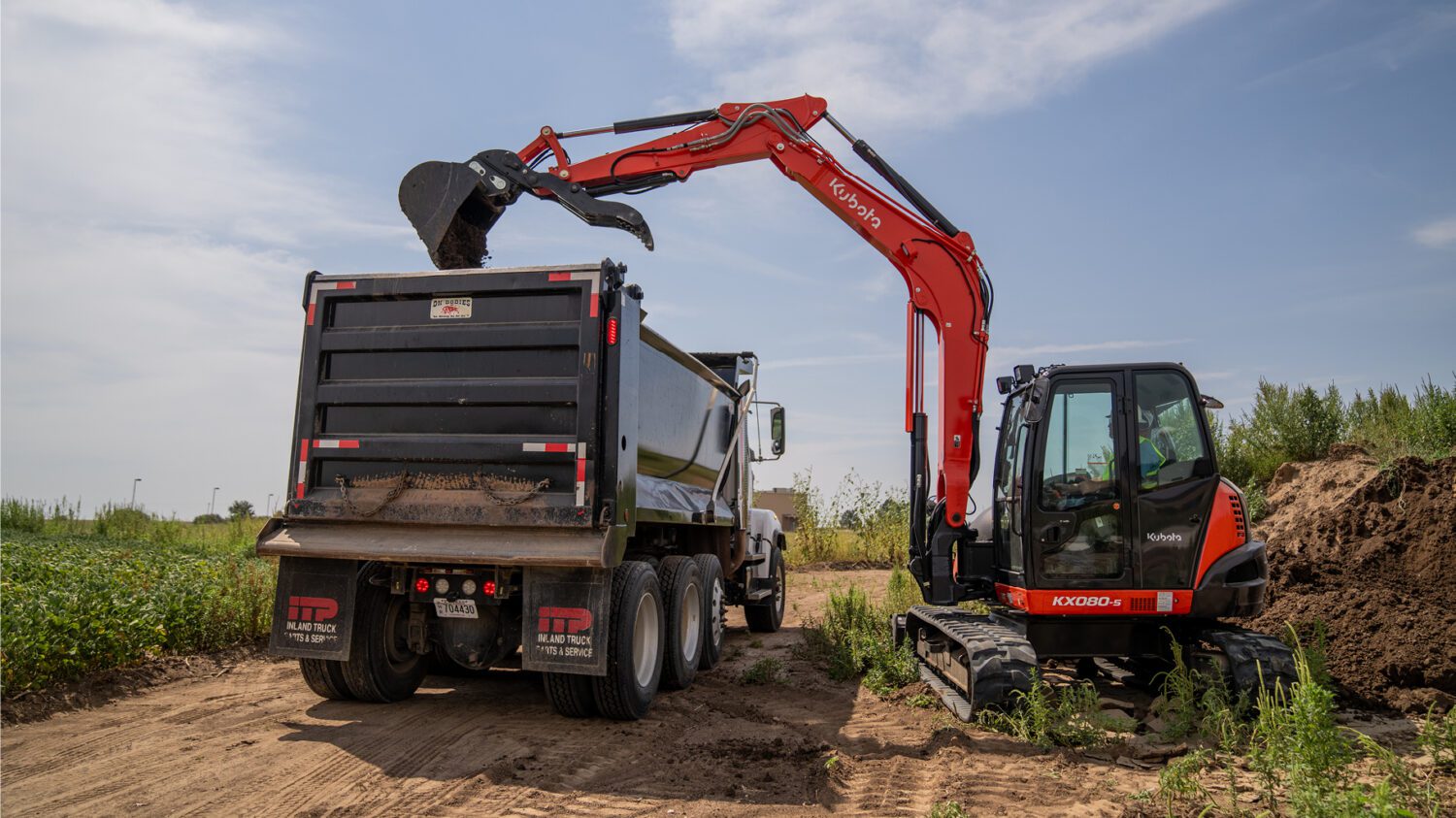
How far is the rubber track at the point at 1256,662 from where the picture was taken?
20.3 ft

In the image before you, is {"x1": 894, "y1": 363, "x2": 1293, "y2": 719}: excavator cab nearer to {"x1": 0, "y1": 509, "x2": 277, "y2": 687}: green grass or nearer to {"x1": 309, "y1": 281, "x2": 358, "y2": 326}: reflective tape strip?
{"x1": 309, "y1": 281, "x2": 358, "y2": 326}: reflective tape strip

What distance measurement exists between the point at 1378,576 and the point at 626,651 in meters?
7.40

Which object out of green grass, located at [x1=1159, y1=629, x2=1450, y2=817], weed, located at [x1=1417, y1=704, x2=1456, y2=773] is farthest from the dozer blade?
weed, located at [x1=1417, y1=704, x2=1456, y2=773]

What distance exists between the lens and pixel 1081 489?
6.68 m

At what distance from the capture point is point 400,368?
6.31 meters

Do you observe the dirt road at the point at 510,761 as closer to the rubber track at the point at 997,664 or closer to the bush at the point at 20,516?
the rubber track at the point at 997,664

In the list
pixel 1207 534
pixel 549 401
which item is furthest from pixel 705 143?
pixel 1207 534

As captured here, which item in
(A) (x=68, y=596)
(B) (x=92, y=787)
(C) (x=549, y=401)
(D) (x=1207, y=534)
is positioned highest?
(C) (x=549, y=401)

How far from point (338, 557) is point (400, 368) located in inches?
51.7

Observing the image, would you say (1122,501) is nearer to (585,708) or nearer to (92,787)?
(585,708)

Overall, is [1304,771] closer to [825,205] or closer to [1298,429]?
[825,205]

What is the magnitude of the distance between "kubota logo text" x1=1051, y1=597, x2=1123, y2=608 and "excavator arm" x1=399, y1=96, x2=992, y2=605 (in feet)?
3.98

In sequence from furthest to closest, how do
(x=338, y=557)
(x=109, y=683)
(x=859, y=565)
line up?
(x=859, y=565), (x=109, y=683), (x=338, y=557)

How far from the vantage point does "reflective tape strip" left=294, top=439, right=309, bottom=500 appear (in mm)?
6258
